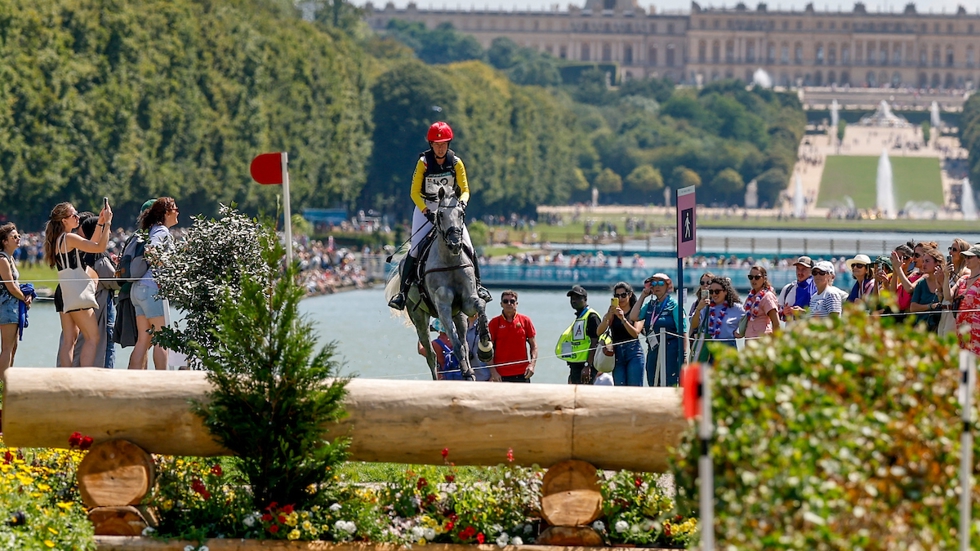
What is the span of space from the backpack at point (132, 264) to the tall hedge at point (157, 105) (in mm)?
29921

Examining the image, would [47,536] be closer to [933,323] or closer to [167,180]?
[933,323]

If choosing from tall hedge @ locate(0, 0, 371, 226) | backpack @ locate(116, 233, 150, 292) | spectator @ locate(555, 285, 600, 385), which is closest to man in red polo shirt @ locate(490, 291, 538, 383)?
spectator @ locate(555, 285, 600, 385)

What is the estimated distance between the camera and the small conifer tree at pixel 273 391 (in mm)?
8445

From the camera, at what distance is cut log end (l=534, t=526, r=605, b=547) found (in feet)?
28.2

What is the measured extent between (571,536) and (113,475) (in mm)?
2216

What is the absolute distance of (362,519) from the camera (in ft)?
28.6

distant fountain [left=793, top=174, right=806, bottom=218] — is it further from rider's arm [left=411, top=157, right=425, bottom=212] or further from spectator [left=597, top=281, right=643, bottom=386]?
rider's arm [left=411, top=157, right=425, bottom=212]

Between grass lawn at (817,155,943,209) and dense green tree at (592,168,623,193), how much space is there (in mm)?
14052

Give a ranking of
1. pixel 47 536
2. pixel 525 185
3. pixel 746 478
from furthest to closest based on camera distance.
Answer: pixel 525 185 → pixel 47 536 → pixel 746 478

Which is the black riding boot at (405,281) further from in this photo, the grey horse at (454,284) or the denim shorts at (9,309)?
the denim shorts at (9,309)

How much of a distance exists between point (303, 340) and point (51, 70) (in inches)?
1470

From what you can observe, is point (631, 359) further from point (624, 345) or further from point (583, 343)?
point (583, 343)

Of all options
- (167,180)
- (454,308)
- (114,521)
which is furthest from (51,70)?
(114,521)

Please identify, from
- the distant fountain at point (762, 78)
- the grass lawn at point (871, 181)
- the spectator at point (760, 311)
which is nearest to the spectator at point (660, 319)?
the spectator at point (760, 311)
